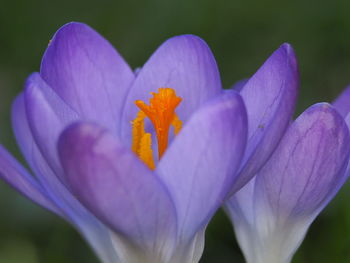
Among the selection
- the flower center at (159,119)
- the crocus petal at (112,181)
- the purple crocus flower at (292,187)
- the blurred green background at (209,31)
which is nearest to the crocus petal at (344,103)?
the purple crocus flower at (292,187)

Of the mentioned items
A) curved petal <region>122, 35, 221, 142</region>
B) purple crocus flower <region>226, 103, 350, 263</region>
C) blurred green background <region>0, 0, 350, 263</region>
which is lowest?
blurred green background <region>0, 0, 350, 263</region>

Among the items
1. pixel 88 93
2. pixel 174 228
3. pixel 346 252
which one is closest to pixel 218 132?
pixel 174 228

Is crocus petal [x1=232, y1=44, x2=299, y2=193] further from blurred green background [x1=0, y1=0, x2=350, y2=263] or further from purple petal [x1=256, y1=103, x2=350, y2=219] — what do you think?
blurred green background [x1=0, y1=0, x2=350, y2=263]

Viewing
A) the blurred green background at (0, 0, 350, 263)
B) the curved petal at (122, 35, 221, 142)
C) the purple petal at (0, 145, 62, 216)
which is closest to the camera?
the purple petal at (0, 145, 62, 216)

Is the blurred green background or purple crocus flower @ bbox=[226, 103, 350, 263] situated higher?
purple crocus flower @ bbox=[226, 103, 350, 263]

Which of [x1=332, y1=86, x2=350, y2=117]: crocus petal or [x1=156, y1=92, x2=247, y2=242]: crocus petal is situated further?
[x1=332, y1=86, x2=350, y2=117]: crocus petal

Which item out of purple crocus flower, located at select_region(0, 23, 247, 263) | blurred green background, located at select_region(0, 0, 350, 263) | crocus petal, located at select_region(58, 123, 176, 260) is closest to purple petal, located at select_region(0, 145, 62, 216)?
purple crocus flower, located at select_region(0, 23, 247, 263)

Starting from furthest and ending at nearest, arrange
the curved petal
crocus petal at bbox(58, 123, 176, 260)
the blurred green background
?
1. the blurred green background
2. the curved petal
3. crocus petal at bbox(58, 123, 176, 260)

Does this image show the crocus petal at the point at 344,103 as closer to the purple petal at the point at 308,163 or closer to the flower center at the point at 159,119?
the purple petal at the point at 308,163
